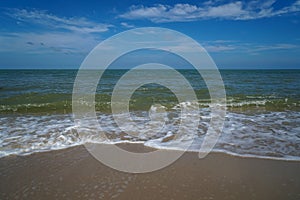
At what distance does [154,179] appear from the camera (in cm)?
341

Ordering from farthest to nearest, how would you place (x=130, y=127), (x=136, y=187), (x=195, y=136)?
(x=130, y=127), (x=195, y=136), (x=136, y=187)

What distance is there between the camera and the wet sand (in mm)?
2996

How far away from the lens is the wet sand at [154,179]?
2996 millimetres

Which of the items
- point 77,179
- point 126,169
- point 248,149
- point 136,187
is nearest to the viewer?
point 136,187

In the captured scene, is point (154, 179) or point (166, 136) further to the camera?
point (166, 136)

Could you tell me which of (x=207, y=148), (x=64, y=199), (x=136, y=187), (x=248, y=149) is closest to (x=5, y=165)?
(x=64, y=199)

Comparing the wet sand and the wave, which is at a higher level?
the wave

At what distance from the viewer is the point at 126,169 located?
3762 millimetres

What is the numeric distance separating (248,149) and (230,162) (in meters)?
0.88

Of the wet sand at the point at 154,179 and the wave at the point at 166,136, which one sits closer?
the wet sand at the point at 154,179

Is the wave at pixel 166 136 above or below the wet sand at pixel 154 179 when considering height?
above

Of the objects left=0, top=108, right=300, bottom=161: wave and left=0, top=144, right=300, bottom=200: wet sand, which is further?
left=0, top=108, right=300, bottom=161: wave

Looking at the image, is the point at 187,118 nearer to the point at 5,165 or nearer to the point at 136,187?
the point at 136,187

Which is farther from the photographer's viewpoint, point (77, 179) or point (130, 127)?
point (130, 127)
